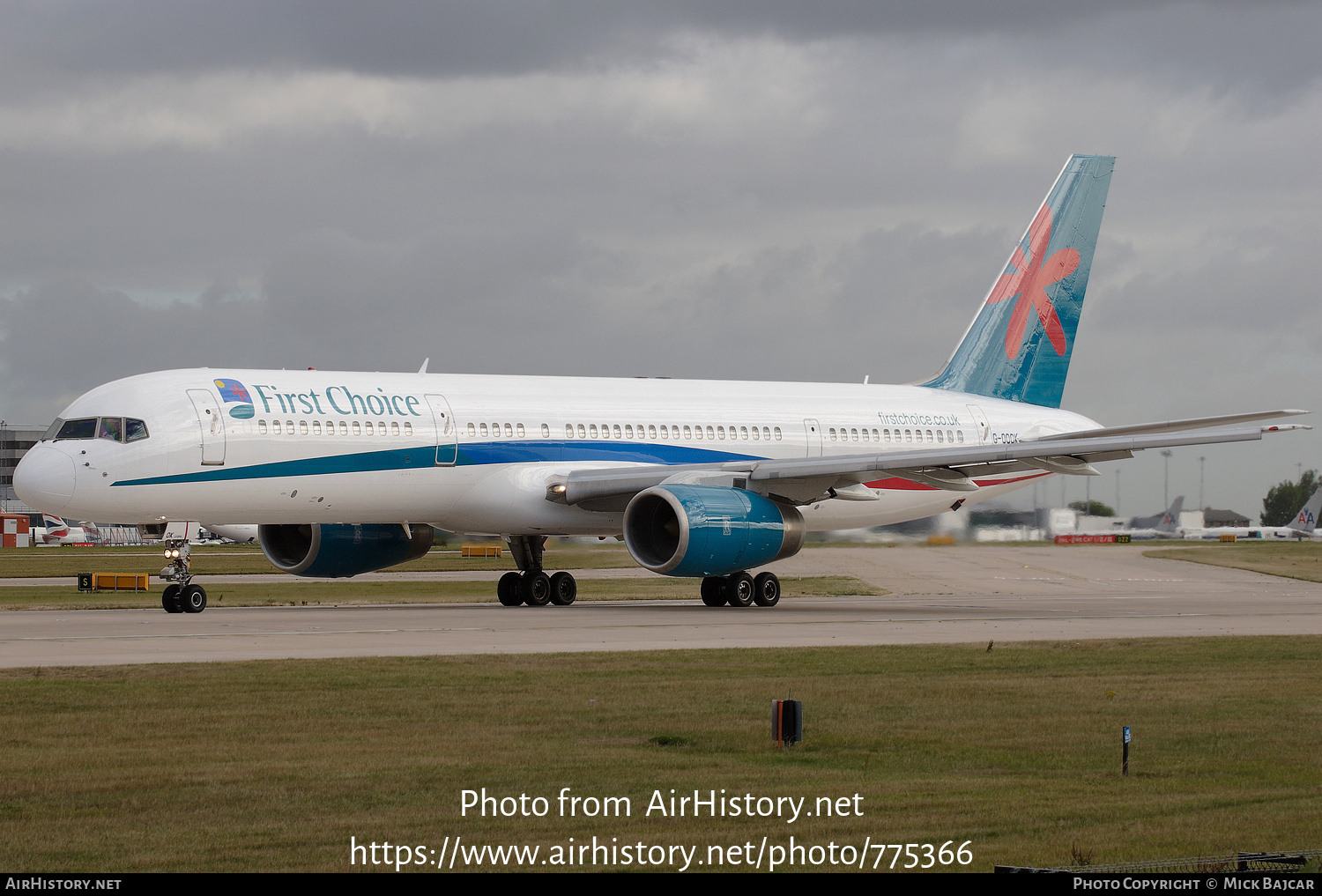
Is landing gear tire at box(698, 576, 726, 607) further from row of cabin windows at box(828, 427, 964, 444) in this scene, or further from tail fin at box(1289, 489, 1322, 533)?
tail fin at box(1289, 489, 1322, 533)

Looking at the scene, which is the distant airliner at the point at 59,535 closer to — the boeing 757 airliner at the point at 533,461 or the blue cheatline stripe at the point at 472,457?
the boeing 757 airliner at the point at 533,461

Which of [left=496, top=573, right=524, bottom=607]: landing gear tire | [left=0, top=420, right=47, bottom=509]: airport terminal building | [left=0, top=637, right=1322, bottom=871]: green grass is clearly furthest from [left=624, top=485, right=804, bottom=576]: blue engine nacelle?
[left=0, top=420, right=47, bottom=509]: airport terminal building

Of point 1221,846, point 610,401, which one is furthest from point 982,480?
point 1221,846

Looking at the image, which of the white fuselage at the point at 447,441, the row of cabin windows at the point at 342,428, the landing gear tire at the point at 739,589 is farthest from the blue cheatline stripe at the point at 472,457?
the landing gear tire at the point at 739,589

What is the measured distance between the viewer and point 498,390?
3008cm

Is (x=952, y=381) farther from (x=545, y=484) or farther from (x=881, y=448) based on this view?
(x=545, y=484)

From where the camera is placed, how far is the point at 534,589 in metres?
31.9

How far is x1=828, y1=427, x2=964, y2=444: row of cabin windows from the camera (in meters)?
33.6

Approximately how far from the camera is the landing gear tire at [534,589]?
104 ft

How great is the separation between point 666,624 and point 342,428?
280 inches

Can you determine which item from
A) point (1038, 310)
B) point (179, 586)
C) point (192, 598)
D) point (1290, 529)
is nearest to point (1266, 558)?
point (1038, 310)

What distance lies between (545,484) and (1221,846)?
2199cm

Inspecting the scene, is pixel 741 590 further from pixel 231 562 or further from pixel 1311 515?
pixel 1311 515
